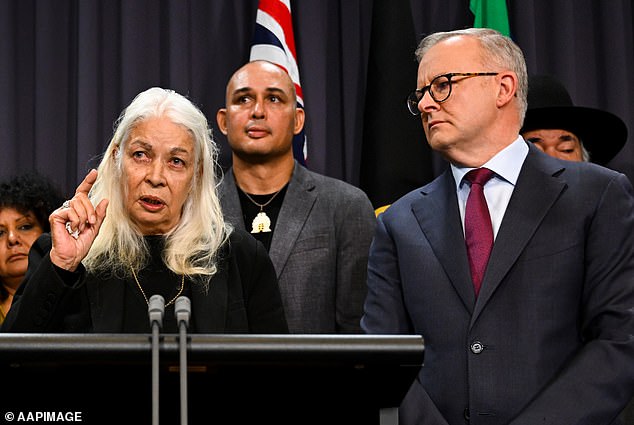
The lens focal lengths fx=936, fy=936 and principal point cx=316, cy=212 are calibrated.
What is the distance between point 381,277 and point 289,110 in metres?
1.19

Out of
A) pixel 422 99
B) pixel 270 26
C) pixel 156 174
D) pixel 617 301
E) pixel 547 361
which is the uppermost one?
pixel 270 26

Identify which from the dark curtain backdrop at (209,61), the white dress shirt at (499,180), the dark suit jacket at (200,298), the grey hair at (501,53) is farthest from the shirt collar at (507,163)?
the dark curtain backdrop at (209,61)

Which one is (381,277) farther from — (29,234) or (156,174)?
(29,234)

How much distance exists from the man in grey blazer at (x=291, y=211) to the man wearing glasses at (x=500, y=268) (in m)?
0.65

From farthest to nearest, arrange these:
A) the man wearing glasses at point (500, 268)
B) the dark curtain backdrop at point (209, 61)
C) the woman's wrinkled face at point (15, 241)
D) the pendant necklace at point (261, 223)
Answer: the dark curtain backdrop at point (209, 61) < the woman's wrinkled face at point (15, 241) < the pendant necklace at point (261, 223) < the man wearing glasses at point (500, 268)

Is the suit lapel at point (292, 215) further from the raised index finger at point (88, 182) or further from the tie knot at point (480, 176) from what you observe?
the raised index finger at point (88, 182)

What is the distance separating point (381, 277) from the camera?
7.75 ft

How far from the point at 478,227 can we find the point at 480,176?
0.46 feet

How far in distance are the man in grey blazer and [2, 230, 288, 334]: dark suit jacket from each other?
63 centimetres

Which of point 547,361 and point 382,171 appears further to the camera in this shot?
point 382,171

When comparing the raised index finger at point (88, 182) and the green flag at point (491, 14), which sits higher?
the green flag at point (491, 14)

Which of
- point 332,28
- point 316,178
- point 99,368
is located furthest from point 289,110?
point 99,368

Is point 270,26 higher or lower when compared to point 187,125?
higher

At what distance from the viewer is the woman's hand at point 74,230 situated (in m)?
1.97
